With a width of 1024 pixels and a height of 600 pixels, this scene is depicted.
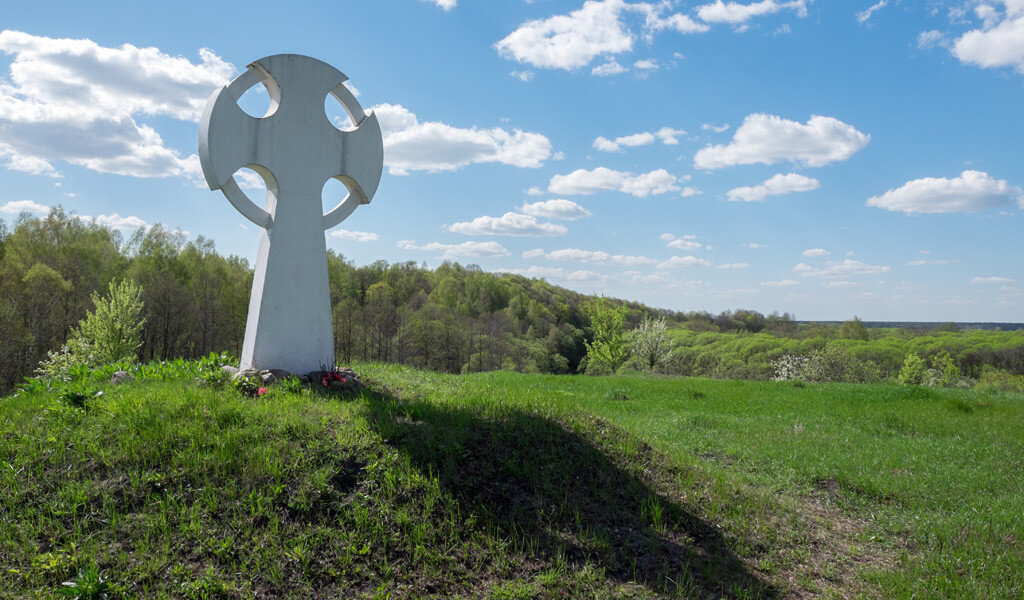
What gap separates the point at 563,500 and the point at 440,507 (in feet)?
3.67

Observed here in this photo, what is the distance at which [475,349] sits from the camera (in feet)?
128

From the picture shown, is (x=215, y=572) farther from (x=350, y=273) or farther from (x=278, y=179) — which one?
(x=350, y=273)

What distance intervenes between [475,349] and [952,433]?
30906mm

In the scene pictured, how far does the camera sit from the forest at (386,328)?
988 inches

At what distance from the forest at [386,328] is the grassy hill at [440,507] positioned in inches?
552

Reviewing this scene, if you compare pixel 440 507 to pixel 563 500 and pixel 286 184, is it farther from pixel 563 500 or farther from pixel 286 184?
pixel 286 184

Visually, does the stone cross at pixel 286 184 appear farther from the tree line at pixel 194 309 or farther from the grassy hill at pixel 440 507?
the tree line at pixel 194 309

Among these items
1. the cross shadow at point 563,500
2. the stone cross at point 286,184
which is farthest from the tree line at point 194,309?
the cross shadow at point 563,500

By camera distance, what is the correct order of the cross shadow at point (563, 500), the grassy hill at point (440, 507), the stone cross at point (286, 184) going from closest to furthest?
the grassy hill at point (440, 507) < the cross shadow at point (563, 500) < the stone cross at point (286, 184)

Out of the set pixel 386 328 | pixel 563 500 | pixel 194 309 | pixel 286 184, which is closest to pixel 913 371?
pixel 386 328

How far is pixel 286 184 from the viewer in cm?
815

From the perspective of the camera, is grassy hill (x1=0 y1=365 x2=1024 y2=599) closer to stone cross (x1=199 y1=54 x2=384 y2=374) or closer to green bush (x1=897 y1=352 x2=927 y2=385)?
stone cross (x1=199 y1=54 x2=384 y2=374)

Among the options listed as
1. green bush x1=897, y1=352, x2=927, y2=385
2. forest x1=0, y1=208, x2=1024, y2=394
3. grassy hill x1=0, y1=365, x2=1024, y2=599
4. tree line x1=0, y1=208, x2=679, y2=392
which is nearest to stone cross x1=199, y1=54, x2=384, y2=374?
grassy hill x1=0, y1=365, x2=1024, y2=599

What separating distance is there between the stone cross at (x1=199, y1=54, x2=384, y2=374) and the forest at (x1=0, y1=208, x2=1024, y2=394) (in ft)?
39.2
